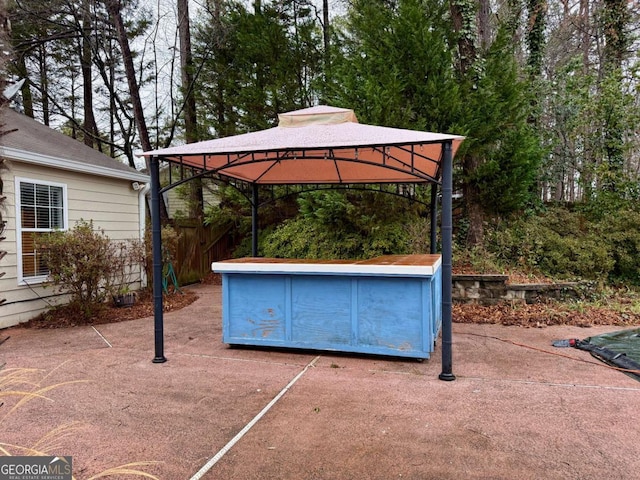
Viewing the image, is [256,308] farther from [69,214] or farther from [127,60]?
[127,60]

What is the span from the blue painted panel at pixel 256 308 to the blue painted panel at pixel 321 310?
164mm

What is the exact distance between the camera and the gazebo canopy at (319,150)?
377 cm

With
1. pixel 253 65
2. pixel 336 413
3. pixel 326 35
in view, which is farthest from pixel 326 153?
pixel 326 35

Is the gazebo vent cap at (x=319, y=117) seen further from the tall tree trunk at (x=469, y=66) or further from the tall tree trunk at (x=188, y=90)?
the tall tree trunk at (x=188, y=90)

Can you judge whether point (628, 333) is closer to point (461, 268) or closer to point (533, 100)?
point (461, 268)

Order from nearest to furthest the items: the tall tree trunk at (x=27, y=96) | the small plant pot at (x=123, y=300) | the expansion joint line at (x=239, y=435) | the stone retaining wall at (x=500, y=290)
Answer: the expansion joint line at (x=239, y=435)
the stone retaining wall at (x=500, y=290)
the small plant pot at (x=123, y=300)
the tall tree trunk at (x=27, y=96)

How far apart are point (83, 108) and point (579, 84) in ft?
47.9

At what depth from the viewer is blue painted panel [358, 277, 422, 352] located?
159 inches

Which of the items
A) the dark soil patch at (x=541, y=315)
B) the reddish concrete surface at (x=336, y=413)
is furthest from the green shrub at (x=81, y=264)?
the dark soil patch at (x=541, y=315)

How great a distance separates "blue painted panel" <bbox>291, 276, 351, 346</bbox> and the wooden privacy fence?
224 inches

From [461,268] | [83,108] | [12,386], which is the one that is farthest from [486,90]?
[83,108]

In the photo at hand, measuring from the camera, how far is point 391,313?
4109mm

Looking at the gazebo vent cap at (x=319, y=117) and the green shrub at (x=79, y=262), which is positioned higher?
the gazebo vent cap at (x=319, y=117)

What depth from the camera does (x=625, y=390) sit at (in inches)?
130
